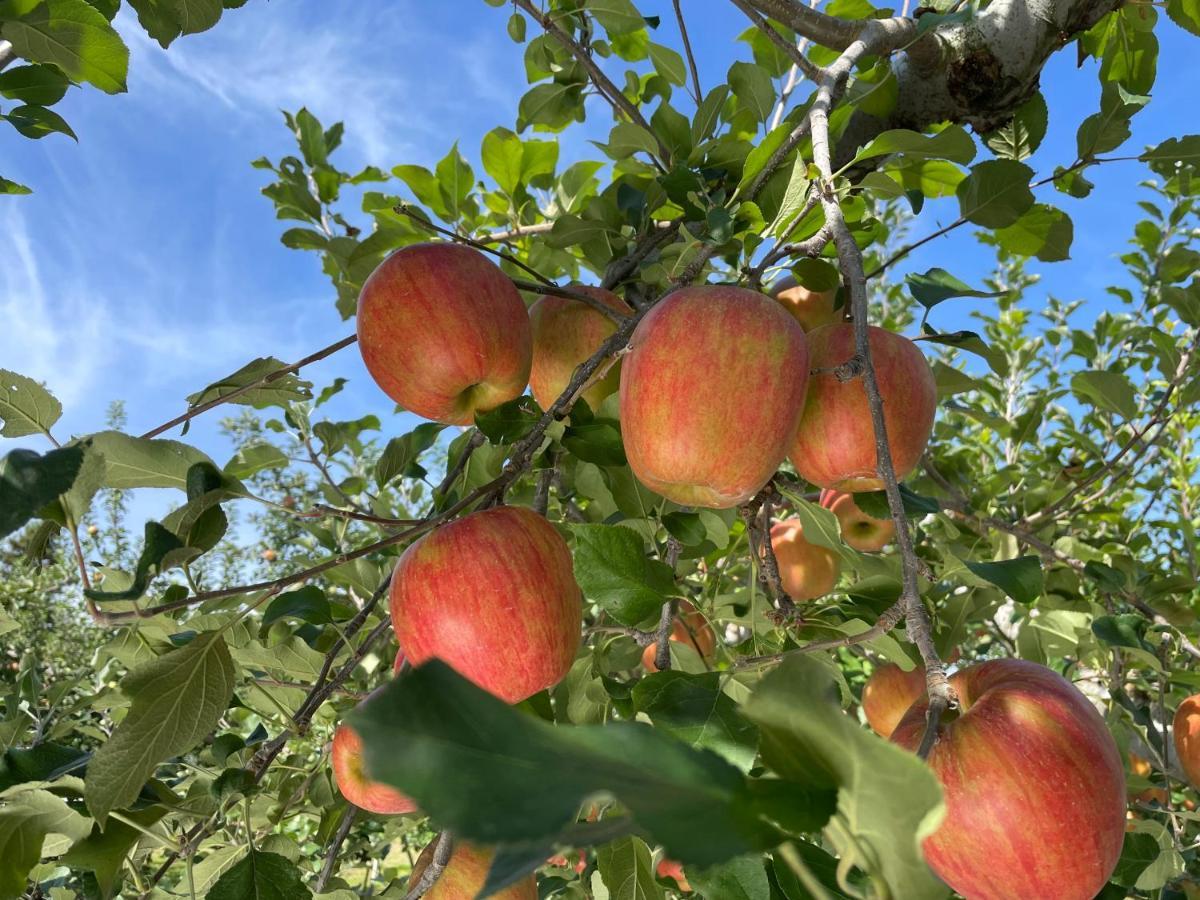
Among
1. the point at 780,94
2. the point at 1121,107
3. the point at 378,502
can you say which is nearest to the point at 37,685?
the point at 378,502

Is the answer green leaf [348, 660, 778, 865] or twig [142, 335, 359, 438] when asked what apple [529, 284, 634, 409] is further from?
green leaf [348, 660, 778, 865]

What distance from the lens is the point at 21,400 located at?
3.02ft

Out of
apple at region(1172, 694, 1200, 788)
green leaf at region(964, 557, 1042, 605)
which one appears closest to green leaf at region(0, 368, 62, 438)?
green leaf at region(964, 557, 1042, 605)

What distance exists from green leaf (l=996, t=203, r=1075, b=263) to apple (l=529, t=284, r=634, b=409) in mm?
673

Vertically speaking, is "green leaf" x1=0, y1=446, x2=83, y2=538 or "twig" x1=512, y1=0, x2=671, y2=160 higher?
"twig" x1=512, y1=0, x2=671, y2=160

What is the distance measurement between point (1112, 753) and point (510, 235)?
1412 mm

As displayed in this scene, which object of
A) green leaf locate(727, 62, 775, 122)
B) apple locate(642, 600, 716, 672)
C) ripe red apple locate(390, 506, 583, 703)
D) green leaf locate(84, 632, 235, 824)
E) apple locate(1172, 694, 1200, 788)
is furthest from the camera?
apple locate(642, 600, 716, 672)

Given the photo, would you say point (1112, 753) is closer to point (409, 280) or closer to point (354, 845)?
point (409, 280)

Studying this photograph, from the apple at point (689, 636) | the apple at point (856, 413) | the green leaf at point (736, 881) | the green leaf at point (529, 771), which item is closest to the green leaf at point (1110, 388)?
the apple at point (856, 413)

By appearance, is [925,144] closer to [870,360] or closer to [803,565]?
[870,360]

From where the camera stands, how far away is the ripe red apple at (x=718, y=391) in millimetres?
909

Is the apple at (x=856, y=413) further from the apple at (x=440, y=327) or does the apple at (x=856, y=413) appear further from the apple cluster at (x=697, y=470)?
the apple at (x=440, y=327)

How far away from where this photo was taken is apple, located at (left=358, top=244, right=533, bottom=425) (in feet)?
3.81

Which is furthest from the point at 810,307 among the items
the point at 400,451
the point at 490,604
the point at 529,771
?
the point at 529,771
